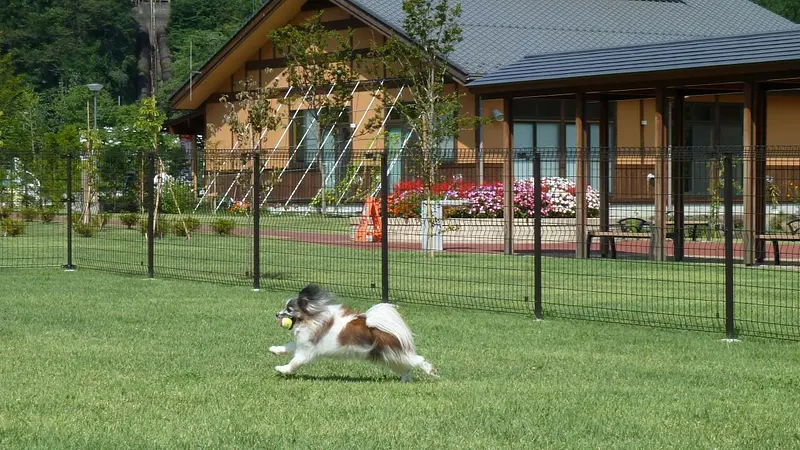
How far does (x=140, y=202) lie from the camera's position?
2405cm

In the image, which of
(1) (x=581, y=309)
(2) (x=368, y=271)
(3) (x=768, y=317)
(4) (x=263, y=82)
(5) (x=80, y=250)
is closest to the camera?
(3) (x=768, y=317)

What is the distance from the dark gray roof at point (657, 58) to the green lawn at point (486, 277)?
396 centimetres

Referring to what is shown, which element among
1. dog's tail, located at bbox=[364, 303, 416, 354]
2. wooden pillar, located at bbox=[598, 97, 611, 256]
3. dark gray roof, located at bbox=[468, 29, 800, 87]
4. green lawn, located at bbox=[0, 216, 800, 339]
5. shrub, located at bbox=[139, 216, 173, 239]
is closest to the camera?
dog's tail, located at bbox=[364, 303, 416, 354]

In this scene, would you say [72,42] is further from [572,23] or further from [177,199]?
[177,199]

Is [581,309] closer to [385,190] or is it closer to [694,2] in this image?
[385,190]

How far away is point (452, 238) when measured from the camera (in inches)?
833

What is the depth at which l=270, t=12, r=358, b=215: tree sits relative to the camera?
3812 centimetres

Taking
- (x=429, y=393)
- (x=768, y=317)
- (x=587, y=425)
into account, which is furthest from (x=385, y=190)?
(x=587, y=425)

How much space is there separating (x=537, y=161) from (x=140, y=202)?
12.1 meters

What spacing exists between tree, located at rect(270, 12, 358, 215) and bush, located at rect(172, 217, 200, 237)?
15322 mm

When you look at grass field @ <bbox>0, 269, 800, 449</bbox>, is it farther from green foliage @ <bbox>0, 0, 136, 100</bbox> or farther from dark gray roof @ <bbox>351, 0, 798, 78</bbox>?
green foliage @ <bbox>0, 0, 136, 100</bbox>

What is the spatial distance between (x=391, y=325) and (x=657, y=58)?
47.2 ft

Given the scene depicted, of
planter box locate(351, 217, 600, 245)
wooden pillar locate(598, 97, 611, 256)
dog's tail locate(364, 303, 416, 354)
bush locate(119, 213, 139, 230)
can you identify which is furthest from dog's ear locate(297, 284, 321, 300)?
bush locate(119, 213, 139, 230)

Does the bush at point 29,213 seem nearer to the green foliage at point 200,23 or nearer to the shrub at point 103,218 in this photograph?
the shrub at point 103,218
